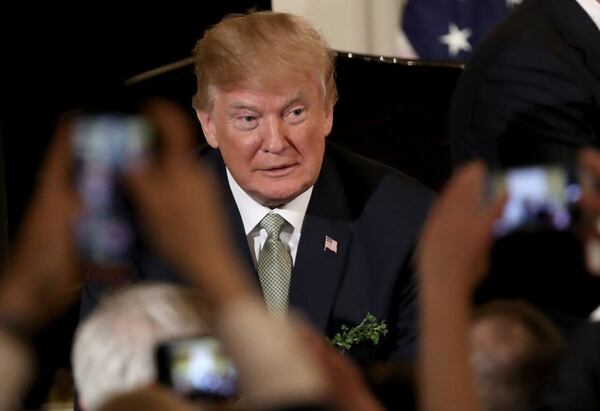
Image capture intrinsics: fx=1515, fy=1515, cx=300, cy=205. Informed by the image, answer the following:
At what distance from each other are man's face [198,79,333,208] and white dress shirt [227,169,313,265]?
2 cm

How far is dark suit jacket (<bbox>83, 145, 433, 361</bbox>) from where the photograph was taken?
2.91 m

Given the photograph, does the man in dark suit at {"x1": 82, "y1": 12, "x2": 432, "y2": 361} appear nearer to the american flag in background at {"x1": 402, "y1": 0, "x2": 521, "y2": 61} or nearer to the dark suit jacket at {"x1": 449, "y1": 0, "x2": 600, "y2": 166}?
the dark suit jacket at {"x1": 449, "y1": 0, "x2": 600, "y2": 166}

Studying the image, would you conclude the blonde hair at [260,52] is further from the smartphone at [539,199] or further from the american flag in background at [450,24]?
the american flag in background at [450,24]

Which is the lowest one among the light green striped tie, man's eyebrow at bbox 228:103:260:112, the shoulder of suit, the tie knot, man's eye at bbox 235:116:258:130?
the light green striped tie

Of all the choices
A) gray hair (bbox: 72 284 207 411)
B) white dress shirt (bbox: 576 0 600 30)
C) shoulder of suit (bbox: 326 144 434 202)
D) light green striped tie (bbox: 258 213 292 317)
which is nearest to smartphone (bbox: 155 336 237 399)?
gray hair (bbox: 72 284 207 411)

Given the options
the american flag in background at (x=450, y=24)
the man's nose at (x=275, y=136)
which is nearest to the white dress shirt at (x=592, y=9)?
the man's nose at (x=275, y=136)

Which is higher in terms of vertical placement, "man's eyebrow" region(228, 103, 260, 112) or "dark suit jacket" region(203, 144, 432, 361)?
"man's eyebrow" region(228, 103, 260, 112)

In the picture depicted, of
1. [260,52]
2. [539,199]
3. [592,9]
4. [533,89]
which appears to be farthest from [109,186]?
[592,9]

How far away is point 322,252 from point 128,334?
1546 millimetres

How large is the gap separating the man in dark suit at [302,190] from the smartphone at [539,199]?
0.33 metres

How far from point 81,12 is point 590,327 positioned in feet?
10.4

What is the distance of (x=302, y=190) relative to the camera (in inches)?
120

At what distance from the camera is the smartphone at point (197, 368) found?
1.41 m

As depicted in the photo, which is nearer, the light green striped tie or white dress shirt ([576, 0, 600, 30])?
the light green striped tie
